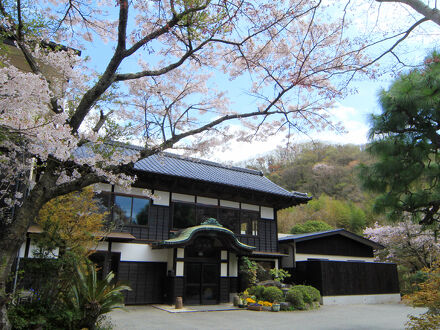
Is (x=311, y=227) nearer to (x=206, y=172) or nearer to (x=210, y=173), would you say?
(x=210, y=173)

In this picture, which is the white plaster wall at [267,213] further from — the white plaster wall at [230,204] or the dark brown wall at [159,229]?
the white plaster wall at [230,204]

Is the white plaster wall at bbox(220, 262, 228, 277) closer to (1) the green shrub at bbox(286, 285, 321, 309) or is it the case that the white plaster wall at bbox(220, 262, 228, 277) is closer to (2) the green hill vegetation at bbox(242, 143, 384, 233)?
(1) the green shrub at bbox(286, 285, 321, 309)

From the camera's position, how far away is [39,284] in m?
7.08

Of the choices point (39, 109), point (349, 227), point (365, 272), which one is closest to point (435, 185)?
point (39, 109)

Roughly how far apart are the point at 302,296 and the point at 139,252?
6.42 metres

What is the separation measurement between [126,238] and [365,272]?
11.7m

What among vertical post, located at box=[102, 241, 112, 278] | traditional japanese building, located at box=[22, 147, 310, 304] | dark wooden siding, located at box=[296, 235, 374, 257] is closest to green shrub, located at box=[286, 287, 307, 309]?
traditional japanese building, located at box=[22, 147, 310, 304]

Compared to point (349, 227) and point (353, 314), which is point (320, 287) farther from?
point (349, 227)

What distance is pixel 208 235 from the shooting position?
1273cm

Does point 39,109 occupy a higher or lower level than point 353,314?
higher

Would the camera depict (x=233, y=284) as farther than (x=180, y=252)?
Yes

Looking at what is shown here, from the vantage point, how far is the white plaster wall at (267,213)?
15.8m

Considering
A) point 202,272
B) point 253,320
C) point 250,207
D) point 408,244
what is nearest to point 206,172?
point 250,207

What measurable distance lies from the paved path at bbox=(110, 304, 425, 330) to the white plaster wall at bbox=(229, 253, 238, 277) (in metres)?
2.39
